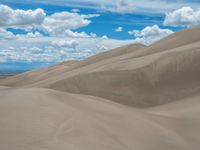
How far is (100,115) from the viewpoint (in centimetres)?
948

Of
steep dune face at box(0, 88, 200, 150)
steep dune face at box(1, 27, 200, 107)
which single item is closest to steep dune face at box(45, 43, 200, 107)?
steep dune face at box(1, 27, 200, 107)

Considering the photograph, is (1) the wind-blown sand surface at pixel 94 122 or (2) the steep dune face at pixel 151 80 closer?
(1) the wind-blown sand surface at pixel 94 122

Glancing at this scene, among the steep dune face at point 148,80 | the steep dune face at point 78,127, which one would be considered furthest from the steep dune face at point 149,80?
the steep dune face at point 78,127

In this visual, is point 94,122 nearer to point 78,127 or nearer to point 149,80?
point 78,127

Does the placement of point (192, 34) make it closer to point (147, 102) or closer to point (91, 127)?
point (147, 102)

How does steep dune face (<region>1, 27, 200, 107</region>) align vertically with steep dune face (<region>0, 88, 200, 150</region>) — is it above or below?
Answer: above

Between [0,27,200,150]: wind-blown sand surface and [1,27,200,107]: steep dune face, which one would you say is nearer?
→ [0,27,200,150]: wind-blown sand surface

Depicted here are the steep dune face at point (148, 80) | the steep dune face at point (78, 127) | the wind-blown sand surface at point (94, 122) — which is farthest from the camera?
the steep dune face at point (148, 80)

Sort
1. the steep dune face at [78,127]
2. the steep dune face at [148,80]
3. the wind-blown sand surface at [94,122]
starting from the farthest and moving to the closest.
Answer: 1. the steep dune face at [148,80]
2. the wind-blown sand surface at [94,122]
3. the steep dune face at [78,127]

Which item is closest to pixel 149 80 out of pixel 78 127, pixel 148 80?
pixel 148 80

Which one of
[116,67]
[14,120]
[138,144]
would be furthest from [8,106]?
[116,67]

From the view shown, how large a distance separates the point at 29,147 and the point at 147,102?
1187cm

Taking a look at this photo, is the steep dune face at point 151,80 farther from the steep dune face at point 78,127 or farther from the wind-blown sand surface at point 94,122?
the steep dune face at point 78,127

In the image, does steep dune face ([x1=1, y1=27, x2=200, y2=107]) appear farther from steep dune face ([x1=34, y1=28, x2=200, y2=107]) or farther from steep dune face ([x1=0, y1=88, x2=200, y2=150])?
steep dune face ([x1=0, y1=88, x2=200, y2=150])
